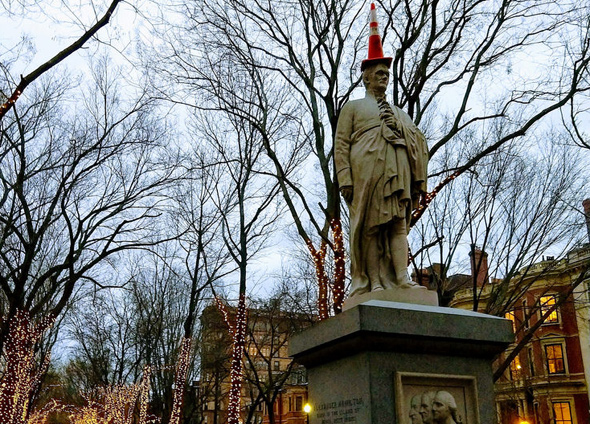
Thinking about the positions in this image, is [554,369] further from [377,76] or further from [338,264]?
[377,76]

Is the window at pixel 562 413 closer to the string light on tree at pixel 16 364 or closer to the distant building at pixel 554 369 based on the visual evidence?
the distant building at pixel 554 369

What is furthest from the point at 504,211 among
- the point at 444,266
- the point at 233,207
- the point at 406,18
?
the point at 233,207

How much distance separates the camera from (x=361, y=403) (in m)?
5.31

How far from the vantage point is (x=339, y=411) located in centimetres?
564

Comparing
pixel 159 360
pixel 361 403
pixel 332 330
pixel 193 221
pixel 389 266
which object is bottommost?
pixel 361 403

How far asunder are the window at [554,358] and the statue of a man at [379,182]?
38.5m

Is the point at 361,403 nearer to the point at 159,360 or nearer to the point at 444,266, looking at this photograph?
the point at 444,266

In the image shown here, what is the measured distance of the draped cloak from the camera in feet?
20.5

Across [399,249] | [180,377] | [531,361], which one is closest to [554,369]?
[531,361]

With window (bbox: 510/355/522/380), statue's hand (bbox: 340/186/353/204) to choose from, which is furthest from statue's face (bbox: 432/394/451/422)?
window (bbox: 510/355/522/380)

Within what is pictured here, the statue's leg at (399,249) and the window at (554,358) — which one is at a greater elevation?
the window at (554,358)

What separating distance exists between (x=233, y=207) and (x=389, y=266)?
17.9 m

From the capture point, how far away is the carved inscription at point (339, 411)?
540 cm

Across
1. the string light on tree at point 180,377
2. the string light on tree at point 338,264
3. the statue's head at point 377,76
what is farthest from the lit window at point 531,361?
the statue's head at point 377,76
